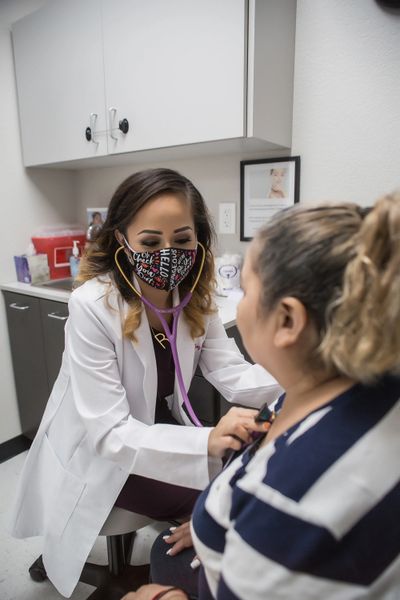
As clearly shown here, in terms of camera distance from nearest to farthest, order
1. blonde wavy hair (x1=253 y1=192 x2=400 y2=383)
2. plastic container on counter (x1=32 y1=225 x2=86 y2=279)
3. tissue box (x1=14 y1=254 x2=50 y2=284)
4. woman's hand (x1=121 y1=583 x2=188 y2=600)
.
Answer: blonde wavy hair (x1=253 y1=192 x2=400 y2=383) → woman's hand (x1=121 y1=583 x2=188 y2=600) → tissue box (x1=14 y1=254 x2=50 y2=284) → plastic container on counter (x1=32 y1=225 x2=86 y2=279)

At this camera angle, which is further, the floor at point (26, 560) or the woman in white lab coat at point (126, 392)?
the floor at point (26, 560)

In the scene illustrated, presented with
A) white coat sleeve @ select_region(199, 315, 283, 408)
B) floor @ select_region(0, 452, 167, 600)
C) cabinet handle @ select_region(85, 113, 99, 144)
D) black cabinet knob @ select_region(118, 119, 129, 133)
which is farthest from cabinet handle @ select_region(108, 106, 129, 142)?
floor @ select_region(0, 452, 167, 600)

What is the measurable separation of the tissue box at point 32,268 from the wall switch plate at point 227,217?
0.97 meters

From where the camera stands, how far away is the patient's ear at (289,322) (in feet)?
1.60

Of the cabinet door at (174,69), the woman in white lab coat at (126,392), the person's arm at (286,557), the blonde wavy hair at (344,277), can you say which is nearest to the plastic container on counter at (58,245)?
the cabinet door at (174,69)

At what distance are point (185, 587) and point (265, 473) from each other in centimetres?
44

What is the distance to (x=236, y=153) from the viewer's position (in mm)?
1771

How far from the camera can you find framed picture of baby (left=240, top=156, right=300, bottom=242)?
165 centimetres

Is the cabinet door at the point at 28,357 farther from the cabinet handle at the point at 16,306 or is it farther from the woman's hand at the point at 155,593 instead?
the woman's hand at the point at 155,593

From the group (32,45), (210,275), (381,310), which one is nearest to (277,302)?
(381,310)

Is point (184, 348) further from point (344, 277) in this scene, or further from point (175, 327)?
point (344, 277)

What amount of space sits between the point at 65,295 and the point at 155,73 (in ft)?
3.21

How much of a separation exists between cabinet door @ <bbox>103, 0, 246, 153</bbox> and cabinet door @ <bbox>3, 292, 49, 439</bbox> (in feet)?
3.02

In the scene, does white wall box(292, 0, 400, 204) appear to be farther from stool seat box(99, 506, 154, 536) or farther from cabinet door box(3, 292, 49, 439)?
cabinet door box(3, 292, 49, 439)
